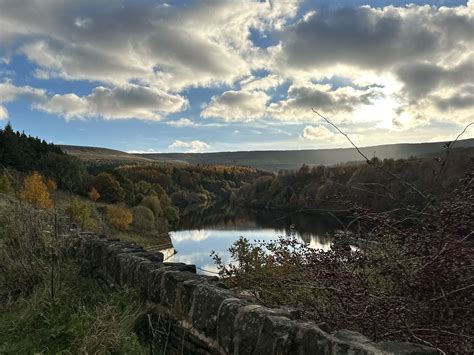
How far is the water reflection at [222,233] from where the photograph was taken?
3725 cm

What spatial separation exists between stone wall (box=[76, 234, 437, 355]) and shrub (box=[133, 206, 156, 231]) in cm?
5039

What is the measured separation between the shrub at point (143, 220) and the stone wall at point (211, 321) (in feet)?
165

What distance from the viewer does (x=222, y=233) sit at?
183 feet

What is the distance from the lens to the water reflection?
37.2 m

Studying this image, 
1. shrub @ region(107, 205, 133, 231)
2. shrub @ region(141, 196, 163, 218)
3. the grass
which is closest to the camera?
the grass

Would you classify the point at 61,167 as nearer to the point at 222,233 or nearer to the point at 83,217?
the point at 222,233

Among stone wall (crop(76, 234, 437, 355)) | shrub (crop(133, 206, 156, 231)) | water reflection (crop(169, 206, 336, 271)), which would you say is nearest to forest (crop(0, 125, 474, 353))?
stone wall (crop(76, 234, 437, 355))

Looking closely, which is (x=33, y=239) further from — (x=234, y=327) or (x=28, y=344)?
(x=234, y=327)

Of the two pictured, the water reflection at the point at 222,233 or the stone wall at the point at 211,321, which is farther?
the water reflection at the point at 222,233

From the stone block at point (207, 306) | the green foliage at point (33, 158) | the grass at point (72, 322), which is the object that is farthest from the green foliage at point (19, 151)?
the stone block at point (207, 306)

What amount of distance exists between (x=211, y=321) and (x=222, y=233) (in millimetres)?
52628

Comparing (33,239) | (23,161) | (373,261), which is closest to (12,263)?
(33,239)

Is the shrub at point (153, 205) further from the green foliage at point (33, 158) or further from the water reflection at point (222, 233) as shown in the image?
the green foliage at point (33, 158)

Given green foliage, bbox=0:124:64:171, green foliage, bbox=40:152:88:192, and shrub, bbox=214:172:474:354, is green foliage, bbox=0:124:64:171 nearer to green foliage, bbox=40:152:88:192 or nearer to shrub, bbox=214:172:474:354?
green foliage, bbox=40:152:88:192
